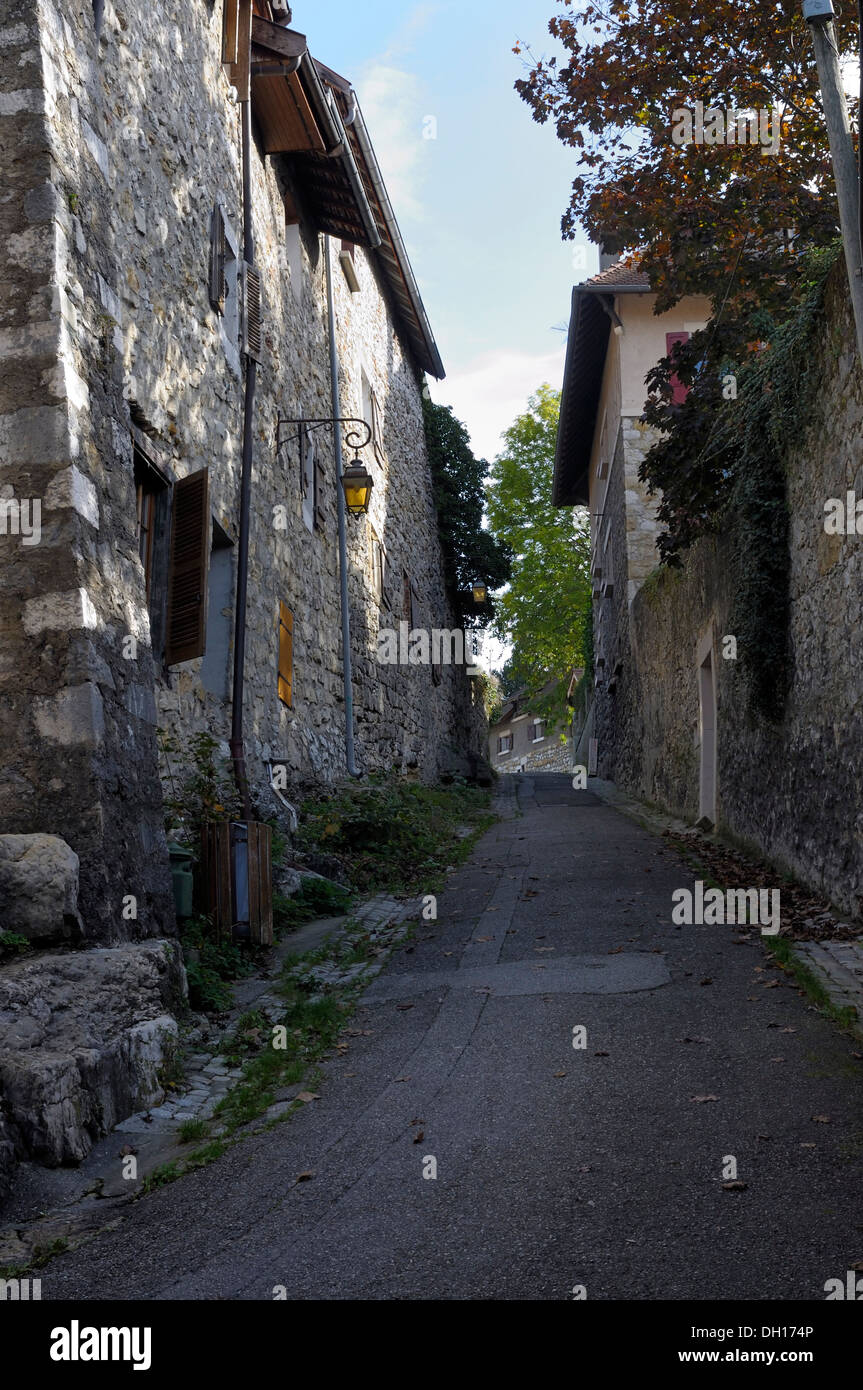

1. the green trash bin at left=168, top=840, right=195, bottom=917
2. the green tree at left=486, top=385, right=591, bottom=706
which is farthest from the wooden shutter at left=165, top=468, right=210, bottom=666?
the green tree at left=486, top=385, right=591, bottom=706

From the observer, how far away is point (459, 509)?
24844 mm

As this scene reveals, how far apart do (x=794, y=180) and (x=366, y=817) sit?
6656mm

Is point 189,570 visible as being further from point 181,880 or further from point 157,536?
point 181,880

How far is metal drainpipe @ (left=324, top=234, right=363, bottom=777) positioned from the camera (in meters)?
13.4

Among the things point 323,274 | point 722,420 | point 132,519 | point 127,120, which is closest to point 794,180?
point 722,420

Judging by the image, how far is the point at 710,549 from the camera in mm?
11234

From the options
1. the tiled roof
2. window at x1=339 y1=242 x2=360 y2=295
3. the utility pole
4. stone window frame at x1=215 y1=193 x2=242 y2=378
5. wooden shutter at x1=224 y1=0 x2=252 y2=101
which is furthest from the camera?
the tiled roof

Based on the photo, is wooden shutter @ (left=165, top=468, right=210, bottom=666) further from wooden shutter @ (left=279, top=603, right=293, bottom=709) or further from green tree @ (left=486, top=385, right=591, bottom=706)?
green tree @ (left=486, top=385, right=591, bottom=706)

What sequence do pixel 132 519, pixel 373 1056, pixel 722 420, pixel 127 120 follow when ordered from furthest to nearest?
pixel 722 420
pixel 127 120
pixel 132 519
pixel 373 1056

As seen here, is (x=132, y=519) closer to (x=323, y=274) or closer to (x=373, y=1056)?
(x=373, y=1056)

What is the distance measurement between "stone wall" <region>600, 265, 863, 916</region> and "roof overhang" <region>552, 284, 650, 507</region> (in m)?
8.63

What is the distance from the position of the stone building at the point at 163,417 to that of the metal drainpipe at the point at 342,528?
0.07 meters

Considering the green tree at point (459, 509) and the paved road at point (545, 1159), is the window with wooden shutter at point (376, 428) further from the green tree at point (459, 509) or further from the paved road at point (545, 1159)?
the paved road at point (545, 1159)

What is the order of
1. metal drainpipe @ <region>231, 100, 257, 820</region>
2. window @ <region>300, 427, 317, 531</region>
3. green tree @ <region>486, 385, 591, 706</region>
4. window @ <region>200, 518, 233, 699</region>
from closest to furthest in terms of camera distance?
metal drainpipe @ <region>231, 100, 257, 820</region> < window @ <region>200, 518, 233, 699</region> < window @ <region>300, 427, 317, 531</region> < green tree @ <region>486, 385, 591, 706</region>
